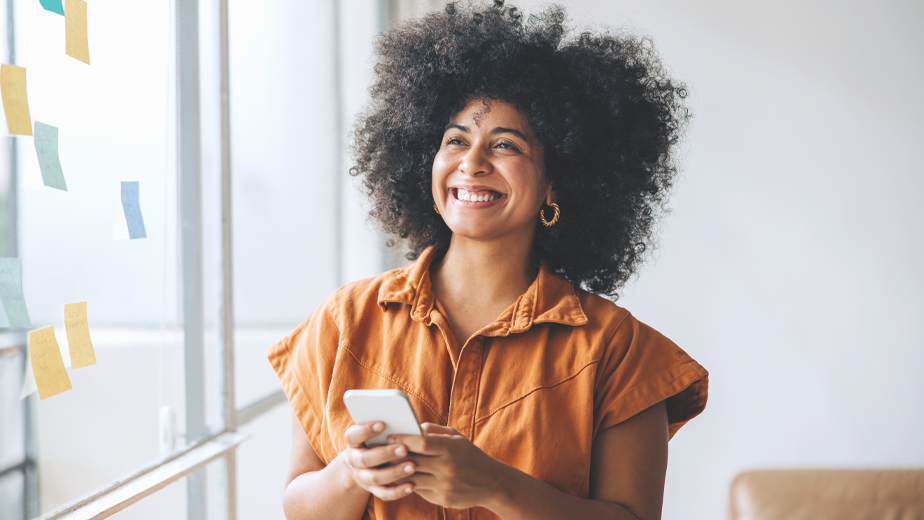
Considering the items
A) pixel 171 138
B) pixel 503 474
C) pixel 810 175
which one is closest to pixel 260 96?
pixel 171 138

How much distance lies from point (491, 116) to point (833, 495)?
1.53 m

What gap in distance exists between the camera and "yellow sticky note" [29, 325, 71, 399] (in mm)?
1106

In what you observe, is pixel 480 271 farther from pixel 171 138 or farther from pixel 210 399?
pixel 210 399

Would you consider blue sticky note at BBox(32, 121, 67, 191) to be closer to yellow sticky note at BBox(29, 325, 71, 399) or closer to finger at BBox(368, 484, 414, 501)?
yellow sticky note at BBox(29, 325, 71, 399)

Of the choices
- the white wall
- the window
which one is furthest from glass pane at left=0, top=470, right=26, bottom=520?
the white wall

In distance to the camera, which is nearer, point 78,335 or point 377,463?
point 377,463

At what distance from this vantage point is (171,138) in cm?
165

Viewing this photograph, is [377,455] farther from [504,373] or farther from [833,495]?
[833,495]

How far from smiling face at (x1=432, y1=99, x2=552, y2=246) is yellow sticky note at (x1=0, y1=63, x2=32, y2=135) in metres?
0.68

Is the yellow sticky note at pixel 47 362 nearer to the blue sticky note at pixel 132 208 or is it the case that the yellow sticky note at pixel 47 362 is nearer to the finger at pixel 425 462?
the blue sticky note at pixel 132 208

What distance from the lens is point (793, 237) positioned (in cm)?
306

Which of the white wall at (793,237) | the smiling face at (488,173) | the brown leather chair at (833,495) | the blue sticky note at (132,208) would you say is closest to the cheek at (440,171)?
the smiling face at (488,173)

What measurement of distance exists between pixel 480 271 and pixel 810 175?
2.33 m

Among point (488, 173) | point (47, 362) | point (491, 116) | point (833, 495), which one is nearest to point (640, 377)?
point (488, 173)
